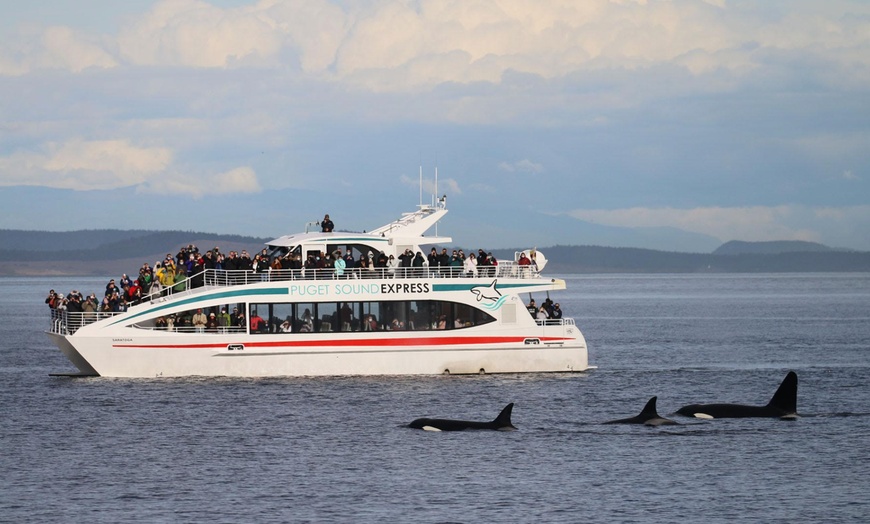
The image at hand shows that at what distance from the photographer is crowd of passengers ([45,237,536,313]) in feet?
150

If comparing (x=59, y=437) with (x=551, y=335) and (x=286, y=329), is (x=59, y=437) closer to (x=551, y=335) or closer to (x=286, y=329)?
(x=286, y=329)

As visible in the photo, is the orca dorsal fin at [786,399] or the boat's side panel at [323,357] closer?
the orca dorsal fin at [786,399]

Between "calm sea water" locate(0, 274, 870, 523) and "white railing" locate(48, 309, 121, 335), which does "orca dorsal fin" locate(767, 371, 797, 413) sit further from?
"white railing" locate(48, 309, 121, 335)

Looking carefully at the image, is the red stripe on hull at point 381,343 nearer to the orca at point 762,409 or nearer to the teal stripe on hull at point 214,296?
the teal stripe on hull at point 214,296

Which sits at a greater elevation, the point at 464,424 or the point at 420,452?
the point at 464,424

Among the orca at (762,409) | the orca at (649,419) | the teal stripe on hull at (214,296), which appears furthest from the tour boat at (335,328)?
the orca at (649,419)

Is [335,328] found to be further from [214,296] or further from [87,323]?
[87,323]

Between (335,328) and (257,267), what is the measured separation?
143 inches

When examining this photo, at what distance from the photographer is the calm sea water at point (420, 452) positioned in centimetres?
2744

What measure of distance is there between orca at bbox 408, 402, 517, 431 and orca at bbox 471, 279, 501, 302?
9.63m

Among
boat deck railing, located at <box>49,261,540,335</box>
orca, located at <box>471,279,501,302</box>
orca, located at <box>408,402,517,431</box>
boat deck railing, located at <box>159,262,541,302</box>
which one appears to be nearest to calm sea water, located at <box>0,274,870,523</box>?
orca, located at <box>408,402,517,431</box>

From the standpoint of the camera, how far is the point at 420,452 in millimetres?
33438

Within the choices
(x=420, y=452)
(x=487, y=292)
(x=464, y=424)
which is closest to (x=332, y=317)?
(x=487, y=292)

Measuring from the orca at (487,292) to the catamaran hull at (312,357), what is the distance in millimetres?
1692
